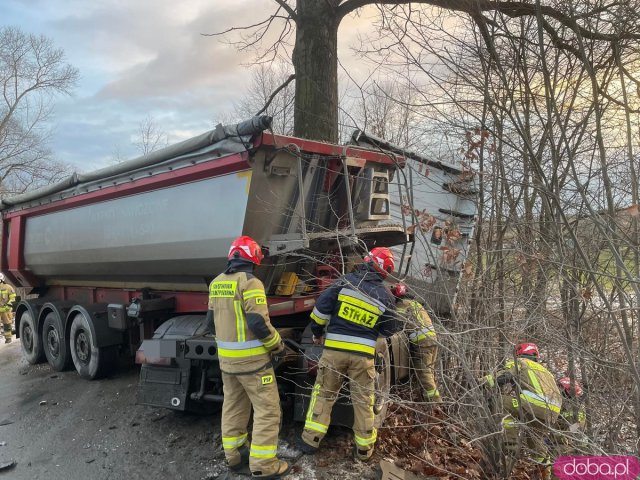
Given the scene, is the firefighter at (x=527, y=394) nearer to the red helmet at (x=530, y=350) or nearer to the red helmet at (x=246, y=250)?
the red helmet at (x=530, y=350)

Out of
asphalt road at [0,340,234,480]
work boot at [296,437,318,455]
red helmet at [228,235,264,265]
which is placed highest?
red helmet at [228,235,264,265]

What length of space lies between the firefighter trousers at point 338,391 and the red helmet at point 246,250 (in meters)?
0.96

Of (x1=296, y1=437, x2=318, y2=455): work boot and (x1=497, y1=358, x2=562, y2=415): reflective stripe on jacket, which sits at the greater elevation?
(x1=497, y1=358, x2=562, y2=415): reflective stripe on jacket

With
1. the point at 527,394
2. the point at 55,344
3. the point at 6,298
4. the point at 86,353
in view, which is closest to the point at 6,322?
the point at 6,298

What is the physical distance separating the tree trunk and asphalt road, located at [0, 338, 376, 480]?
4454 mm

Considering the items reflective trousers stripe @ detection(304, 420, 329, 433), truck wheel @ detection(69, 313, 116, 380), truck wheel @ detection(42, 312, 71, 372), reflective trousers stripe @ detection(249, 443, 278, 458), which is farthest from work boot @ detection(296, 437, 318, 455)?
truck wheel @ detection(42, 312, 71, 372)

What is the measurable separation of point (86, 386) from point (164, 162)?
10.8ft

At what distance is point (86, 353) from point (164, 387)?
243 cm

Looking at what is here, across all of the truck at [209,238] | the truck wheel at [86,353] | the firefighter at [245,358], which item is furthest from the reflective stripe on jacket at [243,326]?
the truck wheel at [86,353]

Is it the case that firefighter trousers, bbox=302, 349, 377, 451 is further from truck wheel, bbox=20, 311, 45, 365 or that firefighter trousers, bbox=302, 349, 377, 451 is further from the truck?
truck wheel, bbox=20, 311, 45, 365

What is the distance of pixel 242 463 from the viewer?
395 cm

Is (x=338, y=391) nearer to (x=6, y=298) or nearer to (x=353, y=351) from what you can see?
(x=353, y=351)

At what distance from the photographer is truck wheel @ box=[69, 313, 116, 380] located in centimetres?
629

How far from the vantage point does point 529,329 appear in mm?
3412
